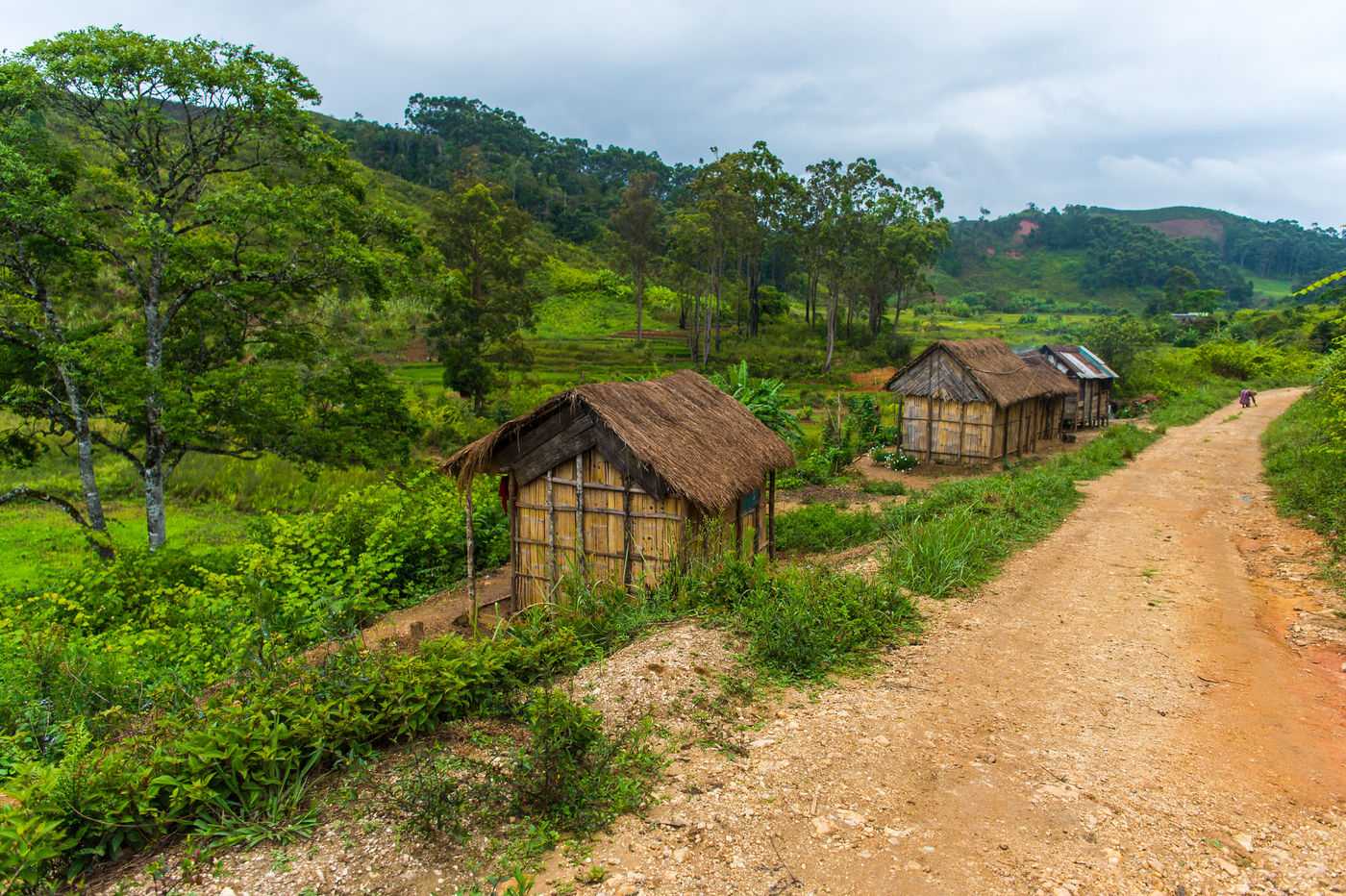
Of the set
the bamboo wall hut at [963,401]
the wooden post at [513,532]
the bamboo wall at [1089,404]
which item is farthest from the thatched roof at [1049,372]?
the wooden post at [513,532]

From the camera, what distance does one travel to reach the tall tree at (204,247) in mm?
11680

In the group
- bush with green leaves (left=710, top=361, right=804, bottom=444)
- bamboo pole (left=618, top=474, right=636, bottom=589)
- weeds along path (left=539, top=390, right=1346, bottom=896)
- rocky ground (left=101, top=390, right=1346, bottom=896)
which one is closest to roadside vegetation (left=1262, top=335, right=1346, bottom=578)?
rocky ground (left=101, top=390, right=1346, bottom=896)

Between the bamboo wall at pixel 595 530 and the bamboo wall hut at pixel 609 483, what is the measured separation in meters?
0.01

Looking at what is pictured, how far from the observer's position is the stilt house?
2648 cm

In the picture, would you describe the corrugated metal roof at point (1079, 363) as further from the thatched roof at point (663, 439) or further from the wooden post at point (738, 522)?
the wooden post at point (738, 522)

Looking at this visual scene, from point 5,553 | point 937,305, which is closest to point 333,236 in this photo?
point 5,553

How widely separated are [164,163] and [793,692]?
44.2 feet

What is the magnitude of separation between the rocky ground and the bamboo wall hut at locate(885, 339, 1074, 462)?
36.6 feet

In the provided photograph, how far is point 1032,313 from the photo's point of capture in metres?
71.8

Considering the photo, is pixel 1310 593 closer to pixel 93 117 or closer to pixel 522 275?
pixel 93 117

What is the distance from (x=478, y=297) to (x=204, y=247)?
1424 centimetres

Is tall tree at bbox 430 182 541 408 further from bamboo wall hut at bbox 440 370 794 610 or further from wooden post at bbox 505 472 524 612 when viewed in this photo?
bamboo wall hut at bbox 440 370 794 610

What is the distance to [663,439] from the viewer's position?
8523mm

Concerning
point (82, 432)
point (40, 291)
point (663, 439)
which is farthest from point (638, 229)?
point (663, 439)
